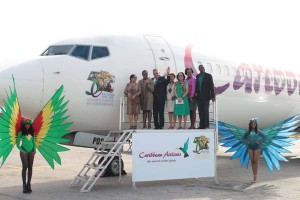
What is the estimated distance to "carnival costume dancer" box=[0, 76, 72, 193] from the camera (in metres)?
9.92

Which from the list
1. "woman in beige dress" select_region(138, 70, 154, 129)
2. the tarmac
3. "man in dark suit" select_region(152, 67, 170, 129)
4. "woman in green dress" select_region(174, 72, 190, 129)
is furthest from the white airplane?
the tarmac

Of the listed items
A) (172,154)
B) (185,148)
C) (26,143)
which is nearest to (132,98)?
(172,154)

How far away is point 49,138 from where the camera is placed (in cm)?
1062

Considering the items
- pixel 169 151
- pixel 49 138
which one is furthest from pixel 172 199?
pixel 49 138

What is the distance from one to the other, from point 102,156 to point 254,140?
4168 millimetres

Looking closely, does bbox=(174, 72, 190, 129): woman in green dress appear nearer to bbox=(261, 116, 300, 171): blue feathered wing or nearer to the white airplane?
the white airplane

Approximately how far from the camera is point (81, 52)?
1199cm

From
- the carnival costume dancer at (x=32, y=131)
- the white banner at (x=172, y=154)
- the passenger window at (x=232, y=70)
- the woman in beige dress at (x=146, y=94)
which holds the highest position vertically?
the passenger window at (x=232, y=70)

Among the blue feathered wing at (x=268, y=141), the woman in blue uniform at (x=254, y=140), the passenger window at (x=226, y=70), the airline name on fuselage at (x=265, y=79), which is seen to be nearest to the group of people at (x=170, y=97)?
the woman in blue uniform at (x=254, y=140)

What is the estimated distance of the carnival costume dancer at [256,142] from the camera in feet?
41.4

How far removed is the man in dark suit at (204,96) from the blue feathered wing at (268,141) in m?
1.34

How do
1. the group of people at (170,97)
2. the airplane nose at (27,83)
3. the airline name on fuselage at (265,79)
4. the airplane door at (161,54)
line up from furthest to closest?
the airline name on fuselage at (265,79)
the airplane door at (161,54)
the group of people at (170,97)
the airplane nose at (27,83)

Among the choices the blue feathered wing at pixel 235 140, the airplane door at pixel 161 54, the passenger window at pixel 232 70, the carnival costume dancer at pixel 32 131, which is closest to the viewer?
the carnival costume dancer at pixel 32 131

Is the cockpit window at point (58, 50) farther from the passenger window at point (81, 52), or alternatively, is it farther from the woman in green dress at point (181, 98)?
the woman in green dress at point (181, 98)
